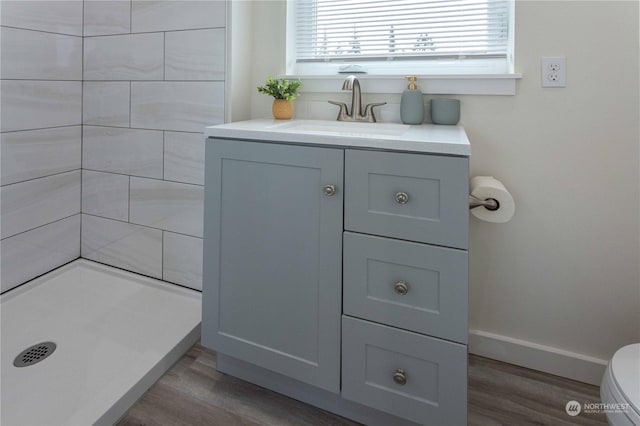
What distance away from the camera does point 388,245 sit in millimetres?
1142

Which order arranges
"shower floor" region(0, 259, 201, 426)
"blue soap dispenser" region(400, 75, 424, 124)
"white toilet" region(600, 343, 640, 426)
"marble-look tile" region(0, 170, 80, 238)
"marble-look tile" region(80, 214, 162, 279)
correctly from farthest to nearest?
"marble-look tile" region(80, 214, 162, 279) < "marble-look tile" region(0, 170, 80, 238) < "blue soap dispenser" region(400, 75, 424, 124) < "shower floor" region(0, 259, 201, 426) < "white toilet" region(600, 343, 640, 426)

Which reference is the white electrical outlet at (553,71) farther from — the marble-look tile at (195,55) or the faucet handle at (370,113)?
the marble-look tile at (195,55)

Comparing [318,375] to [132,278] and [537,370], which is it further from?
[132,278]

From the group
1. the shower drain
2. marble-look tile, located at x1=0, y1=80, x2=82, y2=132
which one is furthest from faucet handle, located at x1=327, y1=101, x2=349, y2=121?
the shower drain

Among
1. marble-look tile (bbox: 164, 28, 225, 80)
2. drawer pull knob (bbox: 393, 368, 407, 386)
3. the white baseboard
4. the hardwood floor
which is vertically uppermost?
Result: marble-look tile (bbox: 164, 28, 225, 80)

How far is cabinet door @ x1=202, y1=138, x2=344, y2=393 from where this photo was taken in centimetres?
122

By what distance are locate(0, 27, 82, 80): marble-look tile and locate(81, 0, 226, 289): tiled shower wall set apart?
6 centimetres

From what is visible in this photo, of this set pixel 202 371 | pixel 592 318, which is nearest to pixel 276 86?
pixel 202 371

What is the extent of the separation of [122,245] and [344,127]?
4.38ft

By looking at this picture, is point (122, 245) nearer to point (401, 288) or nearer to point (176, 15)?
point (176, 15)

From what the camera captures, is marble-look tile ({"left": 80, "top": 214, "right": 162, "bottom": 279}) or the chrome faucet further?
marble-look tile ({"left": 80, "top": 214, "right": 162, "bottom": 279})

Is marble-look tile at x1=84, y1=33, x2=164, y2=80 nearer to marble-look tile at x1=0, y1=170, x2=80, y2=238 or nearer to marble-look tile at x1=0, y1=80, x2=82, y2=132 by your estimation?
marble-look tile at x1=0, y1=80, x2=82, y2=132

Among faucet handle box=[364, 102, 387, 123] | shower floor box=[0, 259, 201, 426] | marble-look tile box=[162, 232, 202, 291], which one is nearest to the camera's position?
shower floor box=[0, 259, 201, 426]

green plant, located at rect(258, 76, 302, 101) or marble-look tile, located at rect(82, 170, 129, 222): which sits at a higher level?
green plant, located at rect(258, 76, 302, 101)
